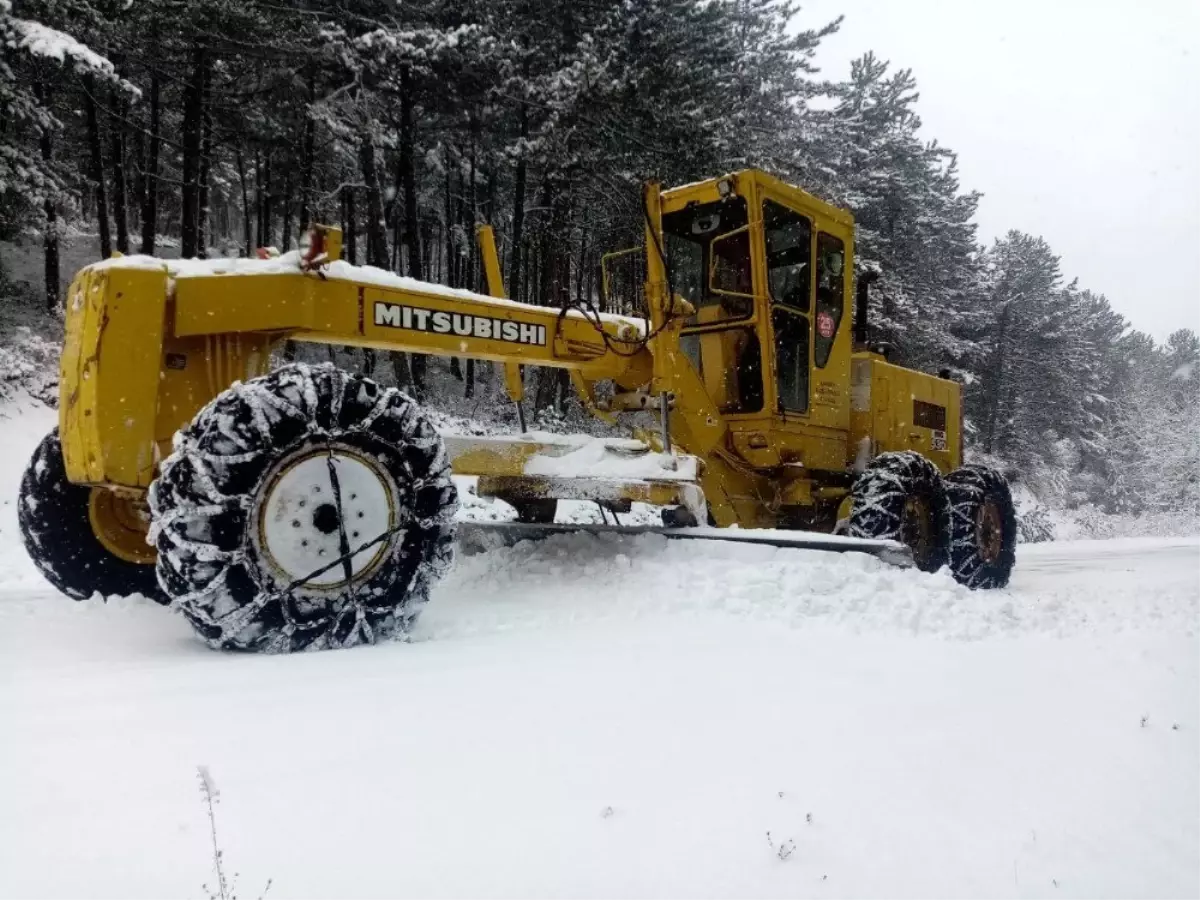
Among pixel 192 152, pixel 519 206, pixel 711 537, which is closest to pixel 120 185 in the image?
pixel 192 152

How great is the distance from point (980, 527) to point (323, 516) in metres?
5.86

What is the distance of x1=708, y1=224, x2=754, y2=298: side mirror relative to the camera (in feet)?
22.6

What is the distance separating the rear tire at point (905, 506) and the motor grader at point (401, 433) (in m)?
0.02

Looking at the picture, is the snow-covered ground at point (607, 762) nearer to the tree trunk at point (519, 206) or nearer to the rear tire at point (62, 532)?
the rear tire at point (62, 532)

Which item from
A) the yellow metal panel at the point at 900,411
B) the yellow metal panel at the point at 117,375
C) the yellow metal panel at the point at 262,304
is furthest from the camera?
the yellow metal panel at the point at 900,411

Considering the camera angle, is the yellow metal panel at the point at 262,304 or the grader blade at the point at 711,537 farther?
the grader blade at the point at 711,537

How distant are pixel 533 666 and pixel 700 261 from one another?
472 centimetres

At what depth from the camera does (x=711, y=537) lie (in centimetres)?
540

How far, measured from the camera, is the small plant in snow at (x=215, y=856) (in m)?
1.55

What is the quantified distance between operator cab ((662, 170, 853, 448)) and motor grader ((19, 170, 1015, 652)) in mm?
21

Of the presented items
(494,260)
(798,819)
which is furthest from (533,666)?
(494,260)

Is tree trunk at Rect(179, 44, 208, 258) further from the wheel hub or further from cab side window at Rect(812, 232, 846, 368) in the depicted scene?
the wheel hub

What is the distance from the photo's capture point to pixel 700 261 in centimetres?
715

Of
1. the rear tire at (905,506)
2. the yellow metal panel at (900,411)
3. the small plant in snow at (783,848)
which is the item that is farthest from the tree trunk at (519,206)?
the small plant in snow at (783,848)
